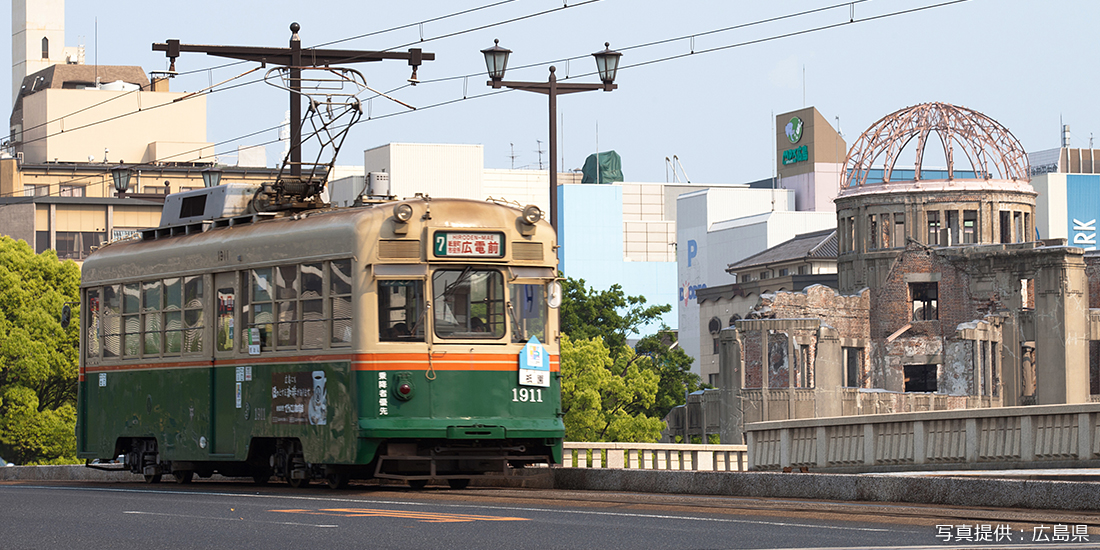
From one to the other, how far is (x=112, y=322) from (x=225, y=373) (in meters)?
3.42

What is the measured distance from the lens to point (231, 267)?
823 inches

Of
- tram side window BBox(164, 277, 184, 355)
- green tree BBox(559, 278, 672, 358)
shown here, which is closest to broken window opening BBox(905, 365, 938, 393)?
green tree BBox(559, 278, 672, 358)

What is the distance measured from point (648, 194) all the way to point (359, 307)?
146 metres

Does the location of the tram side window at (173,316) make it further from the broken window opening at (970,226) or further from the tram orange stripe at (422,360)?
the broken window opening at (970,226)

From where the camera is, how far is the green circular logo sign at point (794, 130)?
153 metres

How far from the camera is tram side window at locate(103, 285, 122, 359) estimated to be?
77.3 ft

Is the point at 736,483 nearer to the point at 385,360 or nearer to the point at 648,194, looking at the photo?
the point at 385,360

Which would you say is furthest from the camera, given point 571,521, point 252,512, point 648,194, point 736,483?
point 648,194

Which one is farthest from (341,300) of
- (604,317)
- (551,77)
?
(604,317)

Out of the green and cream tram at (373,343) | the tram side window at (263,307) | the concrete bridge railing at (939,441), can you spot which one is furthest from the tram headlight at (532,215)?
the concrete bridge railing at (939,441)

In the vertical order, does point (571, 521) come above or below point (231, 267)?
below

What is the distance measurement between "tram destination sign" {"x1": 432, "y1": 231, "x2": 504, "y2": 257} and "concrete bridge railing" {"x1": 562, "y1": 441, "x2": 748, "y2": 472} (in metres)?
6.35

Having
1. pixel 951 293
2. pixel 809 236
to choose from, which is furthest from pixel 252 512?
pixel 809 236

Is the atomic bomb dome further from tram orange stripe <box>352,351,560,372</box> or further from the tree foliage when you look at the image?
tram orange stripe <box>352,351,560,372</box>
